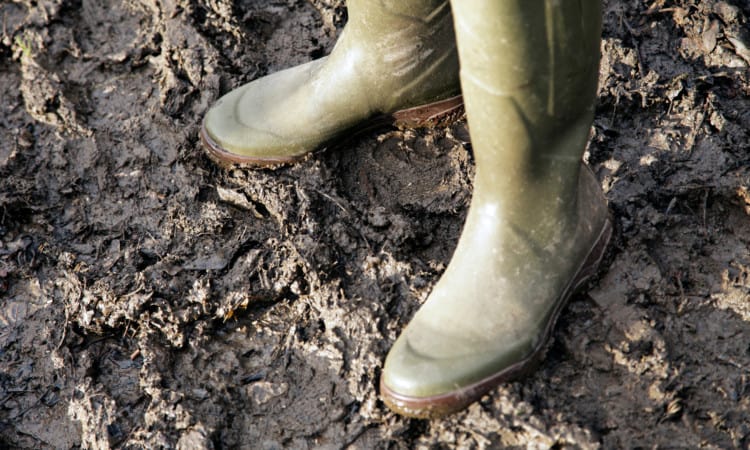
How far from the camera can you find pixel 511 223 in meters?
1.39

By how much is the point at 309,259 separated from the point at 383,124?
44 cm

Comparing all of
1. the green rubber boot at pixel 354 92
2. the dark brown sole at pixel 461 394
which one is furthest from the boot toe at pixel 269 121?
the dark brown sole at pixel 461 394

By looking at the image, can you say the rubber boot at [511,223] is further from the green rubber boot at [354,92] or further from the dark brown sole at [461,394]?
the green rubber boot at [354,92]

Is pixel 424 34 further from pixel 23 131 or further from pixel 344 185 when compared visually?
pixel 23 131

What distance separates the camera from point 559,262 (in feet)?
4.68

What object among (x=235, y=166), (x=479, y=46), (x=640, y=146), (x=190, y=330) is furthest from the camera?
(x=235, y=166)

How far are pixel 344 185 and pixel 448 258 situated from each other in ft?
1.15

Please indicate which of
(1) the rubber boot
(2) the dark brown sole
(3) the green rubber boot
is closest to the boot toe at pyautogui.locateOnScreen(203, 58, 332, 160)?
(3) the green rubber boot

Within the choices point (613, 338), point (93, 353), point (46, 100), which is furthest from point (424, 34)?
point (46, 100)

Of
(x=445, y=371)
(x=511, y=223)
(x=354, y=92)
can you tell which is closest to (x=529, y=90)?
(x=511, y=223)

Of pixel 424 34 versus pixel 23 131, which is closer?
pixel 424 34

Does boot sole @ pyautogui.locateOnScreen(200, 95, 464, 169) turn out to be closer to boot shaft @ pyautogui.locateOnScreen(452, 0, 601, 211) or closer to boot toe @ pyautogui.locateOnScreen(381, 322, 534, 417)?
boot shaft @ pyautogui.locateOnScreen(452, 0, 601, 211)

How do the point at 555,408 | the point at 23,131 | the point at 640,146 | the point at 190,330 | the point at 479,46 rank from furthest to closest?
the point at 23,131 → the point at 640,146 → the point at 190,330 → the point at 555,408 → the point at 479,46

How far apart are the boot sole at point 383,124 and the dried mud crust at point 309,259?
27 millimetres
